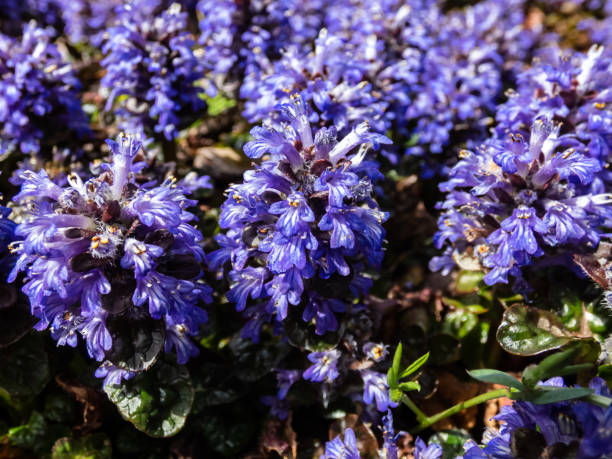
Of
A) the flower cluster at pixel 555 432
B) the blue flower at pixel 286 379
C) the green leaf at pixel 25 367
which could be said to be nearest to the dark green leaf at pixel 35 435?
the green leaf at pixel 25 367

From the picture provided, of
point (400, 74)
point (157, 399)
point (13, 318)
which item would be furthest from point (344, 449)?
point (400, 74)

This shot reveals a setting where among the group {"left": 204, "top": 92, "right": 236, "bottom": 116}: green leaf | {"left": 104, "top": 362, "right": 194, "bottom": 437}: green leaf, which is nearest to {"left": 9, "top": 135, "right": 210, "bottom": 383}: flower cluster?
{"left": 104, "top": 362, "right": 194, "bottom": 437}: green leaf

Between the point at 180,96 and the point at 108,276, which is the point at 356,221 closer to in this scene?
the point at 108,276

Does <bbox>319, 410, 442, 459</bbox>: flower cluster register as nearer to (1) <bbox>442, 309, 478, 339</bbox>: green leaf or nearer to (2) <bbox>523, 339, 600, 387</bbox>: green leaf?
(2) <bbox>523, 339, 600, 387</bbox>: green leaf

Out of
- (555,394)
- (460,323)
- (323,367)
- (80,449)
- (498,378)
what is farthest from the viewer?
(460,323)

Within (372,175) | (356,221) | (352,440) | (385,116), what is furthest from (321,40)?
(352,440)

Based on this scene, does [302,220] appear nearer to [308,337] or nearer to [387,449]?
[308,337]

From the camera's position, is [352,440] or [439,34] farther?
[439,34]
